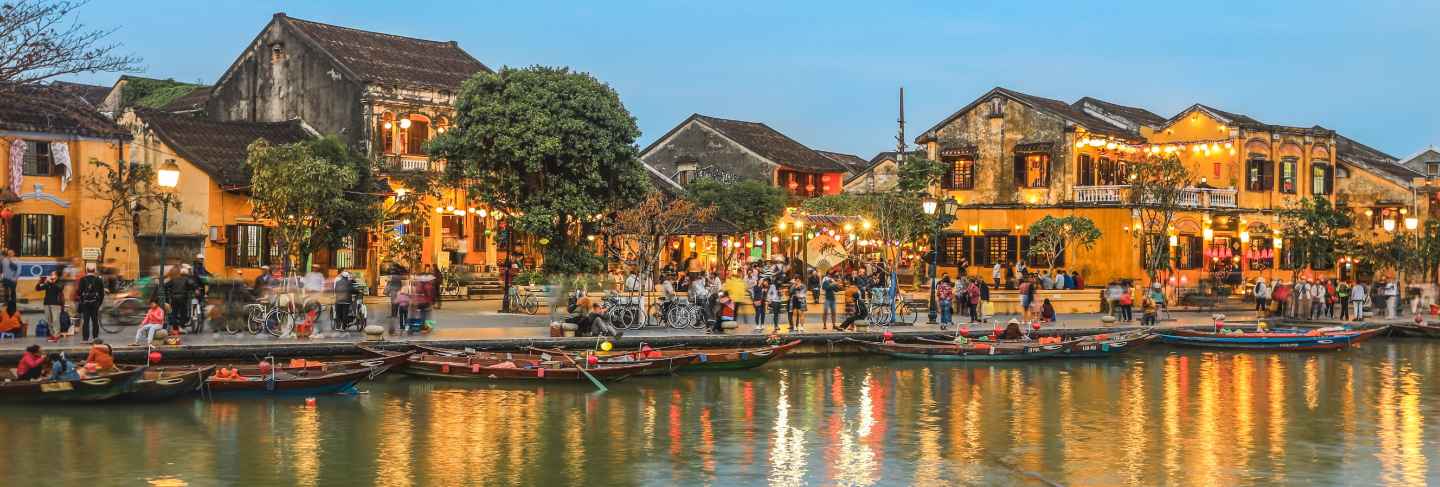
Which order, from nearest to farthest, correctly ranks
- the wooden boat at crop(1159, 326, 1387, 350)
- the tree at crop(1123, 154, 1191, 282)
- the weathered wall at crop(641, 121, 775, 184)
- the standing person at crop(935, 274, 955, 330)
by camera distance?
the standing person at crop(935, 274, 955, 330) → the wooden boat at crop(1159, 326, 1387, 350) → the tree at crop(1123, 154, 1191, 282) → the weathered wall at crop(641, 121, 775, 184)

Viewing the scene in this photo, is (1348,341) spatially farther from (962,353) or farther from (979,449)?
(979,449)

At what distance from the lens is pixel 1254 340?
3819 cm

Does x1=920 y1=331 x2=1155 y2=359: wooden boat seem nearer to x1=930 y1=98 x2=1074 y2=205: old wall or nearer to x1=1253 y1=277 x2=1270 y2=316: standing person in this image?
x1=1253 y1=277 x2=1270 y2=316: standing person

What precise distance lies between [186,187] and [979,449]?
30.2 metres

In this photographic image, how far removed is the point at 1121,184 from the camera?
5106 cm

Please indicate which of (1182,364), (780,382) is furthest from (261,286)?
(1182,364)

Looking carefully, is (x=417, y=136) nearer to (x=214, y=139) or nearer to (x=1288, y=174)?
(x=214, y=139)

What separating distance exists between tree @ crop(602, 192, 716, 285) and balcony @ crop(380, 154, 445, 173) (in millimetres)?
9236

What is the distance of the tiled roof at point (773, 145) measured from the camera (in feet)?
217

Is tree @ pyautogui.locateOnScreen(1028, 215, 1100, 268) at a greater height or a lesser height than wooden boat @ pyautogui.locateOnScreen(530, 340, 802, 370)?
greater

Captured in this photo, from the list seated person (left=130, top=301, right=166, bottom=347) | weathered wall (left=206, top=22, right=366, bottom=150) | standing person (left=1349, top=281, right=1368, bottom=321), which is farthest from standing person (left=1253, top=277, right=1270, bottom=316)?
seated person (left=130, top=301, right=166, bottom=347)

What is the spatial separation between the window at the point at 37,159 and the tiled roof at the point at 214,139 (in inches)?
153

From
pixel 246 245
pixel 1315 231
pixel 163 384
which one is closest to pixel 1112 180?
pixel 1315 231

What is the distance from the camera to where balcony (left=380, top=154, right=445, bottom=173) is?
4959 cm
